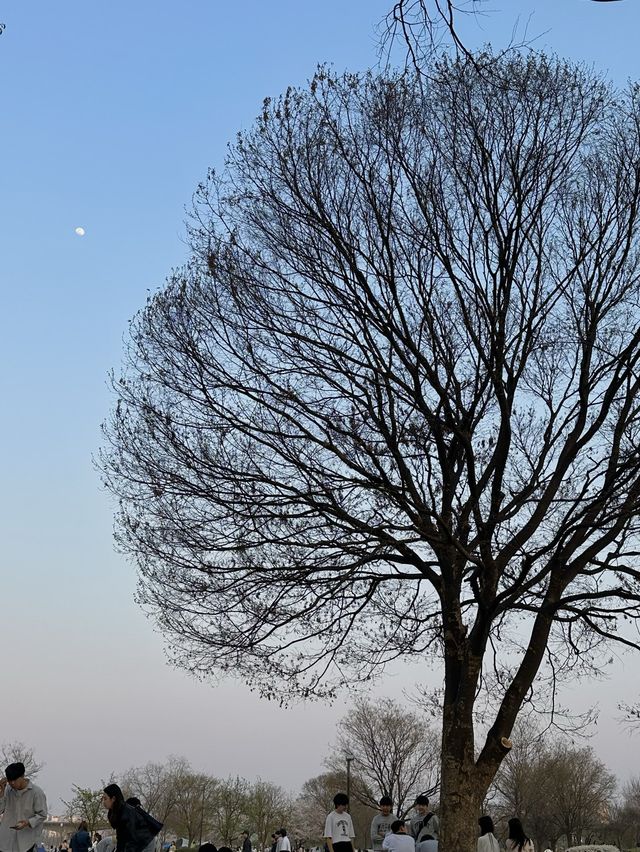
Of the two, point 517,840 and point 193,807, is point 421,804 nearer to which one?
point 517,840

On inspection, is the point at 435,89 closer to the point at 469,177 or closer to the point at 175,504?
the point at 469,177

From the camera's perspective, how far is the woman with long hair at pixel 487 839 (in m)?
12.7

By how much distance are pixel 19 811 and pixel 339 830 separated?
487 centimetres

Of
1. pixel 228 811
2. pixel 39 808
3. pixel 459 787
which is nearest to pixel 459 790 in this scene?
pixel 459 787

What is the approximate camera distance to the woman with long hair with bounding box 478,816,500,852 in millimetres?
12713

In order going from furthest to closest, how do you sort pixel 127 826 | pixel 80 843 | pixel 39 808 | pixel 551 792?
pixel 551 792 < pixel 80 843 < pixel 39 808 < pixel 127 826

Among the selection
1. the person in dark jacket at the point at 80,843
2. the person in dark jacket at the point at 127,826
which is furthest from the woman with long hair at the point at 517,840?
the person in dark jacket at the point at 80,843

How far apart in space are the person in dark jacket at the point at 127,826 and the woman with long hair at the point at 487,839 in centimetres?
517

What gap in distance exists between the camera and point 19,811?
9977 millimetres

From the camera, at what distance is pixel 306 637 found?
13.8 m

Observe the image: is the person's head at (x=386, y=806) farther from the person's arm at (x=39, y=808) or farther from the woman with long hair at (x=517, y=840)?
the person's arm at (x=39, y=808)

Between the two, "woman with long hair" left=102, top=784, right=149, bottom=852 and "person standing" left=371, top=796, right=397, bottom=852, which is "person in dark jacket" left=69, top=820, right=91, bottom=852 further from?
"woman with long hair" left=102, top=784, right=149, bottom=852

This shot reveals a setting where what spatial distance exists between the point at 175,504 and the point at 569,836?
5687 centimetres

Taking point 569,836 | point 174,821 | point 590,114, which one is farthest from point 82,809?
point 590,114
